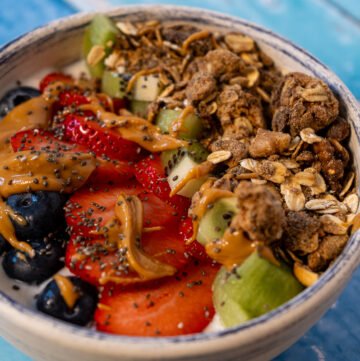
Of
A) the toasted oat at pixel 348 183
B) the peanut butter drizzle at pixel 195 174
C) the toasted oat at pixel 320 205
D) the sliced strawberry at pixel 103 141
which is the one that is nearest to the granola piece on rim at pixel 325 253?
the toasted oat at pixel 320 205

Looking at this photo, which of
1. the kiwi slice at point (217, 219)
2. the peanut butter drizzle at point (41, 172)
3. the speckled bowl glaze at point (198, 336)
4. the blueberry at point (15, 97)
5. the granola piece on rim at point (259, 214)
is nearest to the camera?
the speckled bowl glaze at point (198, 336)

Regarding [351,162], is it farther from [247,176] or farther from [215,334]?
[215,334]

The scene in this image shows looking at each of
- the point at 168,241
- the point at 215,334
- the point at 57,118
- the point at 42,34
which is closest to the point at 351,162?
the point at 168,241

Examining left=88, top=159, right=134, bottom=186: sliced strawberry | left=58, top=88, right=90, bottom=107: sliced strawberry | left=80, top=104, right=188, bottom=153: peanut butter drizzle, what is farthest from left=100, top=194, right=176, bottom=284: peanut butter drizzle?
left=58, top=88, right=90, bottom=107: sliced strawberry

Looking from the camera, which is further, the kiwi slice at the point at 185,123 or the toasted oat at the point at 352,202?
the kiwi slice at the point at 185,123

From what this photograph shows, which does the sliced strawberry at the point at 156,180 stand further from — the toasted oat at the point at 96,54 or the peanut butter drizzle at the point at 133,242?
the toasted oat at the point at 96,54

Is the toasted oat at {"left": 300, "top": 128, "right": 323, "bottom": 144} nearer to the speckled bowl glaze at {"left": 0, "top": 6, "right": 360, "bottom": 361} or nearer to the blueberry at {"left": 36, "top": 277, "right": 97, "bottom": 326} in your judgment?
the speckled bowl glaze at {"left": 0, "top": 6, "right": 360, "bottom": 361}

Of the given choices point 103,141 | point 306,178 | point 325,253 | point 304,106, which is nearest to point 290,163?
point 306,178
